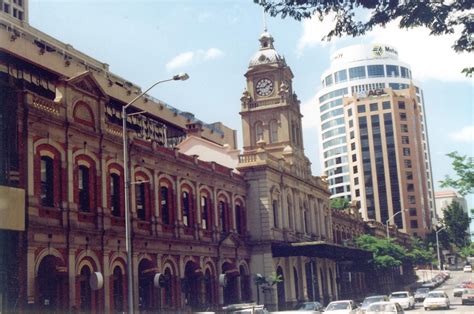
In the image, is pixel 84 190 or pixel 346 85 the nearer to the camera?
pixel 84 190

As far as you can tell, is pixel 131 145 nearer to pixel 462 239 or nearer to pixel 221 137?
pixel 221 137

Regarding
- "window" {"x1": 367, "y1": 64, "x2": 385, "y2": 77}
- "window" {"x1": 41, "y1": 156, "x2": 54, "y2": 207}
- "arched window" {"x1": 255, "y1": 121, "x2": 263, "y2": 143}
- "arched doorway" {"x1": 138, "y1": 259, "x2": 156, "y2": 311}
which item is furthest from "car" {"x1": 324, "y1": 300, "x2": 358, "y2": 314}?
"window" {"x1": 367, "y1": 64, "x2": 385, "y2": 77}

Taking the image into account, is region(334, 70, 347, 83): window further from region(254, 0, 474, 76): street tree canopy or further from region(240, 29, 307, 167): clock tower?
region(254, 0, 474, 76): street tree canopy

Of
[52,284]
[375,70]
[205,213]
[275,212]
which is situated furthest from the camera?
[375,70]

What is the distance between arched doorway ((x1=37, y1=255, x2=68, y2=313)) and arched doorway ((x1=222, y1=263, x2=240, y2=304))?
18865mm

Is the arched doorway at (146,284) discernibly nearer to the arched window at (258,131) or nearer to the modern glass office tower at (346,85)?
the arched window at (258,131)

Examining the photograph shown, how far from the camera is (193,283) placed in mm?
43469

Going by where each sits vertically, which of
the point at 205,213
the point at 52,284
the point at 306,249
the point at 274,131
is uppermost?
the point at 274,131

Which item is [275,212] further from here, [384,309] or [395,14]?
[395,14]

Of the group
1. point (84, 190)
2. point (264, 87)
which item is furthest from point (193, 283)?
point (264, 87)

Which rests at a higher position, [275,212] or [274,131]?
[274,131]

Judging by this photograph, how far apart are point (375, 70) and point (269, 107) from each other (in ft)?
380

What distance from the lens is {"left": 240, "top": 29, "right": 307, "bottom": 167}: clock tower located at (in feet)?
211

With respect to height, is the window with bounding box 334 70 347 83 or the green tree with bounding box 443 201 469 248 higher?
the window with bounding box 334 70 347 83
